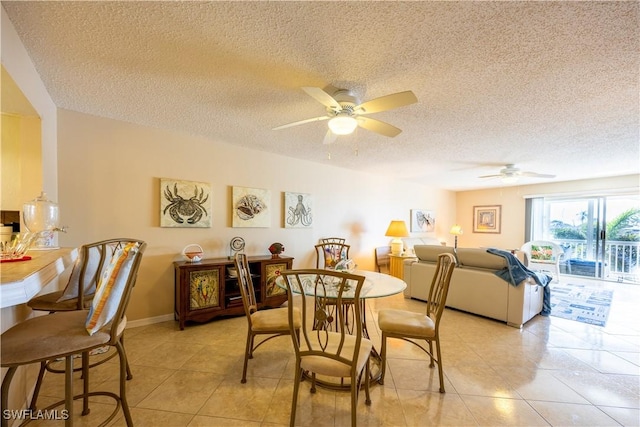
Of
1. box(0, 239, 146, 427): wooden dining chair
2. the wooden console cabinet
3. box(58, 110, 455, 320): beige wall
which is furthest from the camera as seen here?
the wooden console cabinet

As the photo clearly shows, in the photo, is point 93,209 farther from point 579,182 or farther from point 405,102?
point 579,182

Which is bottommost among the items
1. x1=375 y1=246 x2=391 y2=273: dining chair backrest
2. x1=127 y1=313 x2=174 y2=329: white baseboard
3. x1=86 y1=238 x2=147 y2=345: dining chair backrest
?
x1=127 y1=313 x2=174 y2=329: white baseboard

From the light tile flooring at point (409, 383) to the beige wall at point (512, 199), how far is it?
400 cm

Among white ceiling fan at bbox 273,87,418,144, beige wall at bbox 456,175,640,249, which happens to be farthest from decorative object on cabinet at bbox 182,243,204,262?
beige wall at bbox 456,175,640,249

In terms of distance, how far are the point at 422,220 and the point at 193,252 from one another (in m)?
5.40

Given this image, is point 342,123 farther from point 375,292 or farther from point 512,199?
point 512,199

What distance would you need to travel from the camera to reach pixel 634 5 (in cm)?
127

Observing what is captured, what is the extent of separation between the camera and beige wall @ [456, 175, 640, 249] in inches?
216

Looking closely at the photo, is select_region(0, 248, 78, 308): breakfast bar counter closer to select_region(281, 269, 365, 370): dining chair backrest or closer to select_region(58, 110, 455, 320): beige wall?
select_region(281, 269, 365, 370): dining chair backrest

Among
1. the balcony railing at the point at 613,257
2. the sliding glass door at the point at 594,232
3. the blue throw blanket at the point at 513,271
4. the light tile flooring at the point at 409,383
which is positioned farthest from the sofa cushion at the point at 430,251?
the balcony railing at the point at 613,257

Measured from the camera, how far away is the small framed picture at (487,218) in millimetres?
7008

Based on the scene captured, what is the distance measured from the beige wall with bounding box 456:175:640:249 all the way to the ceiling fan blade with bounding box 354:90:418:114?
21.2ft

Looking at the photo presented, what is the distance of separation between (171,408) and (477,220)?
309 inches

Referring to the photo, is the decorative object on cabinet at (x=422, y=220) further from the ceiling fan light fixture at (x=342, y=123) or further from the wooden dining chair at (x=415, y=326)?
the ceiling fan light fixture at (x=342, y=123)
